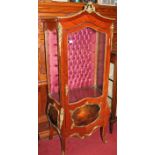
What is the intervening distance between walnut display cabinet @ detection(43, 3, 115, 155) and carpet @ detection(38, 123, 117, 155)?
0.12 metres

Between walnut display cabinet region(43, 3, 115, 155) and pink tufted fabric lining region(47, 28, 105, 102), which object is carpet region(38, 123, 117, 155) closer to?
walnut display cabinet region(43, 3, 115, 155)

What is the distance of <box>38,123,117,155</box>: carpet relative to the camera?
7.38 ft

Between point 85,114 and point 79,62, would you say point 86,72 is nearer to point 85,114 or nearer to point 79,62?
point 79,62

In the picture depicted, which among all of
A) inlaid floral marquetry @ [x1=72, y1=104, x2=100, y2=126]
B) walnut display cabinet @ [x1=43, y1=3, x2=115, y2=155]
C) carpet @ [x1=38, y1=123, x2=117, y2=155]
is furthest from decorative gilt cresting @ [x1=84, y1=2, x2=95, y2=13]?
carpet @ [x1=38, y1=123, x2=117, y2=155]

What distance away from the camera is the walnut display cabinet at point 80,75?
6.31 feet

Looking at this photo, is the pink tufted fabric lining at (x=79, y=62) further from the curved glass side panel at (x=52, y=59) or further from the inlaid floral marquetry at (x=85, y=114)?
the inlaid floral marquetry at (x=85, y=114)

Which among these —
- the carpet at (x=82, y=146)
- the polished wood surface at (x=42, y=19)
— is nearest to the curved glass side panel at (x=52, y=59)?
the polished wood surface at (x=42, y=19)

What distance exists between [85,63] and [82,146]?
3.10 feet

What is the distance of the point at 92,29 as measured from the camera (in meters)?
2.04

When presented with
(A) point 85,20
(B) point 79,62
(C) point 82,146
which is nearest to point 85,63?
(B) point 79,62
